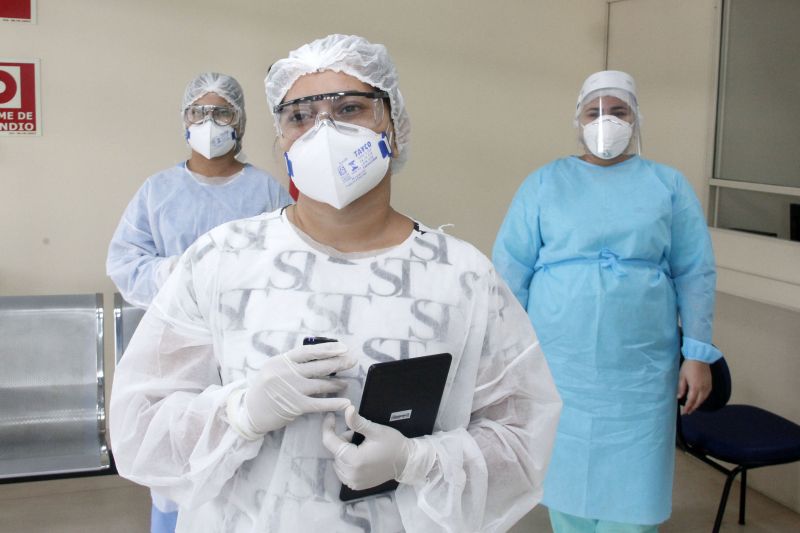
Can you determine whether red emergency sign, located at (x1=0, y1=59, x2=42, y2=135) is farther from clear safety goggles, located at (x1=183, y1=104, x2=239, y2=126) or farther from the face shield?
the face shield

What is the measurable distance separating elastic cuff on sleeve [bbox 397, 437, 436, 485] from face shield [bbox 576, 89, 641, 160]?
1.40 meters

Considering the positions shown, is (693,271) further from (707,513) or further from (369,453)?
(369,453)

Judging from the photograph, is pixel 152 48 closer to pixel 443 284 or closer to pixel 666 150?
pixel 666 150

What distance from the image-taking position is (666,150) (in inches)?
140

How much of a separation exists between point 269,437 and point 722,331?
8.86 feet

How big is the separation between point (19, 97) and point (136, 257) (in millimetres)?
1265

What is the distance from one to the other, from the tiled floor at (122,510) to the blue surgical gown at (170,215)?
38.7 inches

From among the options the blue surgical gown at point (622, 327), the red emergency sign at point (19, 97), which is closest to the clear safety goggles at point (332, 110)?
the blue surgical gown at point (622, 327)

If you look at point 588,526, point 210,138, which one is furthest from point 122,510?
point 588,526

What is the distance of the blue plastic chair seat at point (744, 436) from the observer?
2414 millimetres

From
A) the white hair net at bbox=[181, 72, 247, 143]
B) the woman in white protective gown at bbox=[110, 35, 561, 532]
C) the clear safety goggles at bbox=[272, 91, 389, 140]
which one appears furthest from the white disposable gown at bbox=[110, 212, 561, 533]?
the white hair net at bbox=[181, 72, 247, 143]

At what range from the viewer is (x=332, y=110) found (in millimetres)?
1141

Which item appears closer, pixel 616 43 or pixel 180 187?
pixel 180 187

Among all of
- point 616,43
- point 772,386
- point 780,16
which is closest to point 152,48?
point 616,43
